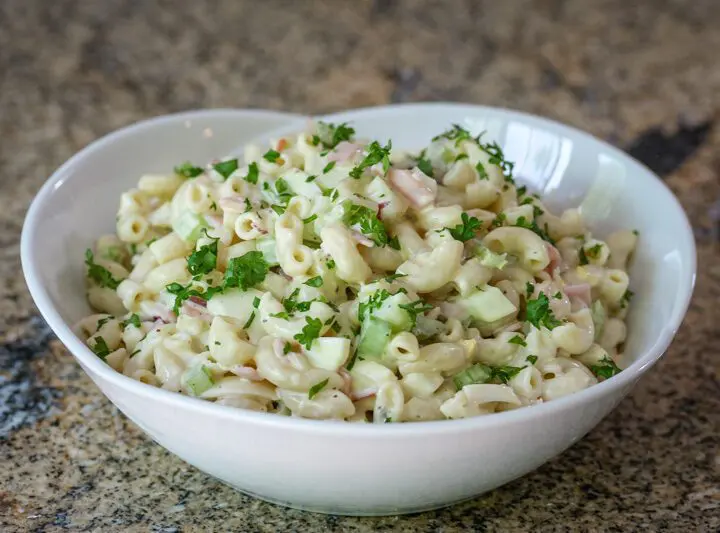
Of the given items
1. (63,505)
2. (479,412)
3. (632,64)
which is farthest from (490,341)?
(632,64)

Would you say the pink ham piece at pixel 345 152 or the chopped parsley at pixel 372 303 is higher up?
the pink ham piece at pixel 345 152

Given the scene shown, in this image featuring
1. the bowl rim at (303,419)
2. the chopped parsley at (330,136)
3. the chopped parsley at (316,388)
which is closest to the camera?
the bowl rim at (303,419)

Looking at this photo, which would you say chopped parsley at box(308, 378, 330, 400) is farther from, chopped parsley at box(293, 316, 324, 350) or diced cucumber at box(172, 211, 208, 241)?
diced cucumber at box(172, 211, 208, 241)

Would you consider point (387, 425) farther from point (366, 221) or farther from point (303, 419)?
point (366, 221)

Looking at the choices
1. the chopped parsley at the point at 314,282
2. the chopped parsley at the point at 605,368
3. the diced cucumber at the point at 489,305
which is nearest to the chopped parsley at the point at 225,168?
the chopped parsley at the point at 314,282

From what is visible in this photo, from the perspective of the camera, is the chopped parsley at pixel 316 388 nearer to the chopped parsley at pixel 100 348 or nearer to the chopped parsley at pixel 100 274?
the chopped parsley at pixel 100 348

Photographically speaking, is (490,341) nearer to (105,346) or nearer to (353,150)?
(353,150)

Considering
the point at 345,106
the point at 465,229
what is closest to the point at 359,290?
the point at 465,229
